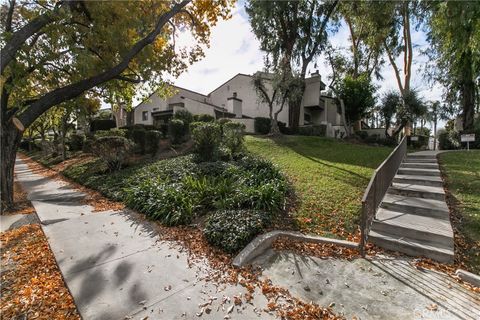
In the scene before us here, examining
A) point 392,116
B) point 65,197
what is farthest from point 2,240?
point 392,116

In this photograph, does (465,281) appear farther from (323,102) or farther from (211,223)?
(323,102)

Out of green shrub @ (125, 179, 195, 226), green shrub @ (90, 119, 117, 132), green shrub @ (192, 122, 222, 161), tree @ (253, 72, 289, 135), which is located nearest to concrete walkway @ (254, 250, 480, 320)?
green shrub @ (125, 179, 195, 226)

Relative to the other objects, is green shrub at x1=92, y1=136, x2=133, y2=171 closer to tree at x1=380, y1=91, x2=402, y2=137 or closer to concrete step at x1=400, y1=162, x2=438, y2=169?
concrete step at x1=400, y1=162, x2=438, y2=169

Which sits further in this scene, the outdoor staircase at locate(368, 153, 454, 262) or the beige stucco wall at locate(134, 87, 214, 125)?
the beige stucco wall at locate(134, 87, 214, 125)

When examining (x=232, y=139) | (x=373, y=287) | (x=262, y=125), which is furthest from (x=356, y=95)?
(x=373, y=287)

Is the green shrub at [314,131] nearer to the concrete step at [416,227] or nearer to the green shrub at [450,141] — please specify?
the green shrub at [450,141]

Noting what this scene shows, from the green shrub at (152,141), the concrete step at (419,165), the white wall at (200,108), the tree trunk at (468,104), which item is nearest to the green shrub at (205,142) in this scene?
the green shrub at (152,141)

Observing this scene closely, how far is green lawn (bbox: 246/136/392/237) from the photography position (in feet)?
16.5

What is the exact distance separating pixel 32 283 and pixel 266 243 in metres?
3.35

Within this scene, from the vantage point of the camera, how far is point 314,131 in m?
18.8

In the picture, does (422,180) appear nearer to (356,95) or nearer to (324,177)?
(324,177)

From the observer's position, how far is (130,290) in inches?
119

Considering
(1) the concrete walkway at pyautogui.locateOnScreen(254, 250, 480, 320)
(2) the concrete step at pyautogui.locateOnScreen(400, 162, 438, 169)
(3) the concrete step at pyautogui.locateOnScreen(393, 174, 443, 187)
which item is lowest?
(1) the concrete walkway at pyautogui.locateOnScreen(254, 250, 480, 320)

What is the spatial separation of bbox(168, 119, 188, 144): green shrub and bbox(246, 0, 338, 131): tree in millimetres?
7819
